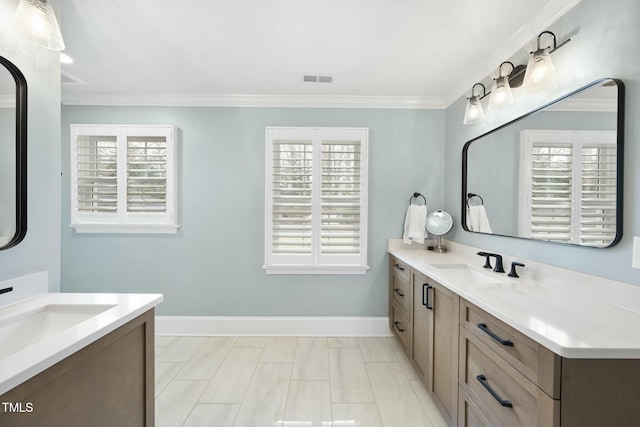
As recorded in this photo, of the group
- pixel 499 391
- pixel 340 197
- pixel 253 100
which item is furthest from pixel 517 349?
pixel 253 100

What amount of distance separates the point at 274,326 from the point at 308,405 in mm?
1218

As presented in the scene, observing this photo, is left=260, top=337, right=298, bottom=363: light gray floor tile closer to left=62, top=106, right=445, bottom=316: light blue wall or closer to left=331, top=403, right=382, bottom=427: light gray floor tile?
left=62, top=106, right=445, bottom=316: light blue wall

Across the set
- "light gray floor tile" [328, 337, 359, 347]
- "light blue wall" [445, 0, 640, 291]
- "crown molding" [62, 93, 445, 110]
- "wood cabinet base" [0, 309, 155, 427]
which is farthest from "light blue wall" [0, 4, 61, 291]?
"light blue wall" [445, 0, 640, 291]

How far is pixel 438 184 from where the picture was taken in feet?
10.7

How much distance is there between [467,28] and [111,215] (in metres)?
3.54

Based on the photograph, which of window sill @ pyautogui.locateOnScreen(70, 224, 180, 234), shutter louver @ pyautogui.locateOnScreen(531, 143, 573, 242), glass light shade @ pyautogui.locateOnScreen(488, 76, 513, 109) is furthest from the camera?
window sill @ pyautogui.locateOnScreen(70, 224, 180, 234)

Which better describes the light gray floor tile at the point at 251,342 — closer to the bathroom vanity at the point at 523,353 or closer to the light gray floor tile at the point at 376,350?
the light gray floor tile at the point at 376,350

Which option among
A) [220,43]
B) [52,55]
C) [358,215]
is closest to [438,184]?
[358,215]

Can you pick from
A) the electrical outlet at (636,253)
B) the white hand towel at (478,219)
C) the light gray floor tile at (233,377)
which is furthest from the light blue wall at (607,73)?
the light gray floor tile at (233,377)

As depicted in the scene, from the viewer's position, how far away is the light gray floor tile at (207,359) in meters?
2.48

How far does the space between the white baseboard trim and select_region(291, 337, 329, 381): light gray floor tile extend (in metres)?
0.13

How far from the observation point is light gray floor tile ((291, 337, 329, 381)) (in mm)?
2473

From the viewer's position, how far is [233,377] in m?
2.45

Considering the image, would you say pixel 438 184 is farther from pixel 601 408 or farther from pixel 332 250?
pixel 601 408
